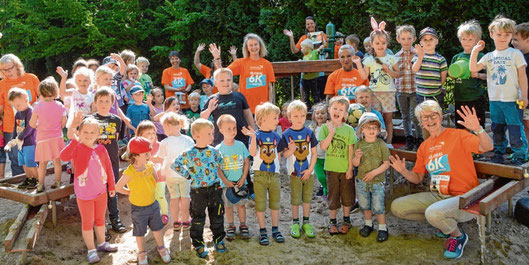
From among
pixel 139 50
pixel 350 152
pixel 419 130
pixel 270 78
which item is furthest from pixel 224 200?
pixel 139 50

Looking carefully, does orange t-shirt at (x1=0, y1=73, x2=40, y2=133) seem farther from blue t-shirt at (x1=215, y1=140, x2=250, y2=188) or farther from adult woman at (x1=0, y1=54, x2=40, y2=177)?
blue t-shirt at (x1=215, y1=140, x2=250, y2=188)

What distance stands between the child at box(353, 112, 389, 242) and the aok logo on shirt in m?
0.45

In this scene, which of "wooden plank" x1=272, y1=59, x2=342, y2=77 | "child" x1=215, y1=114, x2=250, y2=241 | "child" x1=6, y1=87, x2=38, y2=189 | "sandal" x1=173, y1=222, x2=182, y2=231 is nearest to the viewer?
"child" x1=215, y1=114, x2=250, y2=241

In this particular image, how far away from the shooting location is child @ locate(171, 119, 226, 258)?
4289 millimetres

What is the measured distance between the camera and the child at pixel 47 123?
5008mm

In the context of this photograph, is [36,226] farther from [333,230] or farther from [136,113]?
[333,230]

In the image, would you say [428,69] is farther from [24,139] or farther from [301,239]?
[24,139]

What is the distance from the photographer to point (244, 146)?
15.3 feet

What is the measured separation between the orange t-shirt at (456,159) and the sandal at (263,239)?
182 centimetres

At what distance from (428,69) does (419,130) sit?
783 mm

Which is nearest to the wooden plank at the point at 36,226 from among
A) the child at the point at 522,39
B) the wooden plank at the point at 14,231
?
the wooden plank at the point at 14,231

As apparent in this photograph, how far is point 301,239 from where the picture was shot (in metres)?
4.91

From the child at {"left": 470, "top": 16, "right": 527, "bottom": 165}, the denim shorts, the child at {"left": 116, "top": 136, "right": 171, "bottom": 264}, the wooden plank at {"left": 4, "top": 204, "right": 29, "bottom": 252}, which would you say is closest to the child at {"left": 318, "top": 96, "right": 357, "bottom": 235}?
the denim shorts

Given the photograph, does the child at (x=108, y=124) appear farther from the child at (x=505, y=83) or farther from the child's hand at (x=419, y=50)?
the child at (x=505, y=83)
